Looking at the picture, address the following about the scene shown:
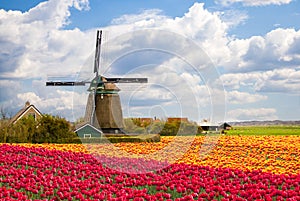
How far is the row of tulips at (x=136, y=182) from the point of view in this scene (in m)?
7.20

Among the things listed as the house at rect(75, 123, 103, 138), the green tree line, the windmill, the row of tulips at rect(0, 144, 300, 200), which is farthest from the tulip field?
the windmill

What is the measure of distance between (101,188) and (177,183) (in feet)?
4.46

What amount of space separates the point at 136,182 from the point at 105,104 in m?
20.6

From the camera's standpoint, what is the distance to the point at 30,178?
879cm

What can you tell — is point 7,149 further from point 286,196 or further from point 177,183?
point 286,196

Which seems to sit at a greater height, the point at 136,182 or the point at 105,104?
the point at 105,104

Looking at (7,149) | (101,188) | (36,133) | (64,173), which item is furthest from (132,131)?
(101,188)

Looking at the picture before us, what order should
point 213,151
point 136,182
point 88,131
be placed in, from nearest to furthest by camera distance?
point 136,182 → point 213,151 → point 88,131

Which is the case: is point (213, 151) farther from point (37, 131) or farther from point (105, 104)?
point (105, 104)

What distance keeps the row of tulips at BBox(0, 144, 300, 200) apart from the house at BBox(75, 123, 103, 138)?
49.1 feet

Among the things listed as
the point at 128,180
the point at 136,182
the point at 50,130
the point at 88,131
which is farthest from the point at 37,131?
the point at 136,182

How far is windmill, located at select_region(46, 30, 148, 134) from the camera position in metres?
28.0

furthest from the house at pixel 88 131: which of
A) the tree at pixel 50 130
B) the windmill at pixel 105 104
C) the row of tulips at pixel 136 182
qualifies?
the row of tulips at pixel 136 182

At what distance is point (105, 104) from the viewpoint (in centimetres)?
2859
